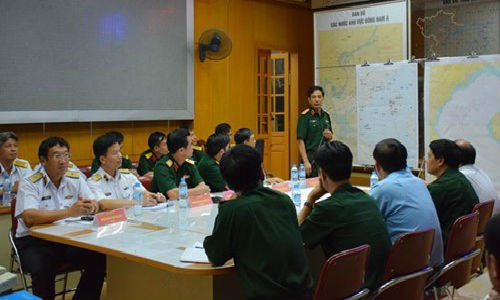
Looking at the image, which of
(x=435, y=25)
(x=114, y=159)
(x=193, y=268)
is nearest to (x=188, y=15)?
(x=435, y=25)

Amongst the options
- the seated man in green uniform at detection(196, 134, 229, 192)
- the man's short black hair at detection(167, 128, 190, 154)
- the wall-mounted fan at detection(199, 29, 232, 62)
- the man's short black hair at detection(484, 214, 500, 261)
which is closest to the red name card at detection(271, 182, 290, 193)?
the seated man in green uniform at detection(196, 134, 229, 192)

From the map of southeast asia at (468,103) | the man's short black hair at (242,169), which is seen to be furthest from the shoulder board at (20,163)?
the map of southeast asia at (468,103)

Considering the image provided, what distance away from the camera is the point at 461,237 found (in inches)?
133

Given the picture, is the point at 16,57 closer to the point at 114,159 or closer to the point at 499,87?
the point at 114,159

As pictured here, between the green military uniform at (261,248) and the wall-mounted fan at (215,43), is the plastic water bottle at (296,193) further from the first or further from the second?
the wall-mounted fan at (215,43)

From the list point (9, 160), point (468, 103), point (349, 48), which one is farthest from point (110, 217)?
point (349, 48)

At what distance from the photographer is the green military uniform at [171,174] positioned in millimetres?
4539

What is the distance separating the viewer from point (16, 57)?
579 cm

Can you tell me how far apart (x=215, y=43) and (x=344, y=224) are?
5201mm

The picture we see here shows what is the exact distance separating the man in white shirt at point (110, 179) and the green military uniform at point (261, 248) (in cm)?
164

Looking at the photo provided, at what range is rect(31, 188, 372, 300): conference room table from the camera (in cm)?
277

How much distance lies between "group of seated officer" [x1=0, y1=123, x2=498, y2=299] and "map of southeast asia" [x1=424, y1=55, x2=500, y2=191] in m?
1.89

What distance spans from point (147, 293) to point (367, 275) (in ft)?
3.78

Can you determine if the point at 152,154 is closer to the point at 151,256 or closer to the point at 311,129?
the point at 311,129
